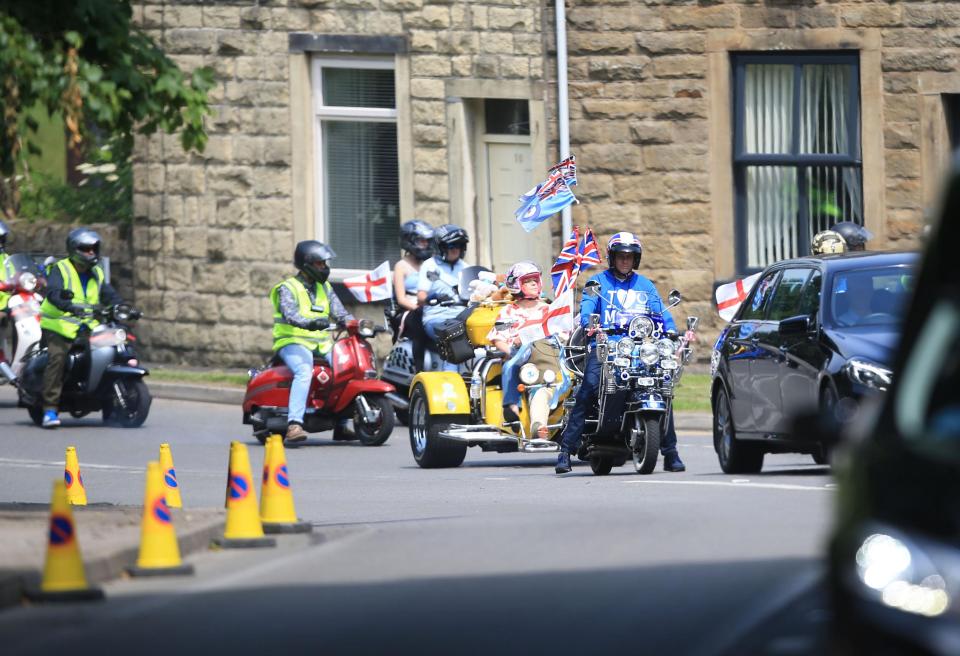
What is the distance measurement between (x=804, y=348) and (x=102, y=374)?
8.60 meters

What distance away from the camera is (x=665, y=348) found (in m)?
15.4

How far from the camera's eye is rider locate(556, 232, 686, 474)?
1548cm

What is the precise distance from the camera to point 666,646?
25.4 feet

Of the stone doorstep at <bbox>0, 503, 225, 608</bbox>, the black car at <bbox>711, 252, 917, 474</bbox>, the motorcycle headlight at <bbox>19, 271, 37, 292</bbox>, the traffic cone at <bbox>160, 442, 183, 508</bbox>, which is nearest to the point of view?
the stone doorstep at <bbox>0, 503, 225, 608</bbox>

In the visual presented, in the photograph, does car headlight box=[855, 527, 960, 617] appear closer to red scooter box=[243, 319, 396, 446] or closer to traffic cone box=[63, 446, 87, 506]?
traffic cone box=[63, 446, 87, 506]

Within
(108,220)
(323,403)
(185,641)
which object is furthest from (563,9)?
(185,641)

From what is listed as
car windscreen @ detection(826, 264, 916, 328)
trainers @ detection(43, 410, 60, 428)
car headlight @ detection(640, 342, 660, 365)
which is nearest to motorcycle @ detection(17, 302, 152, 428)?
trainers @ detection(43, 410, 60, 428)

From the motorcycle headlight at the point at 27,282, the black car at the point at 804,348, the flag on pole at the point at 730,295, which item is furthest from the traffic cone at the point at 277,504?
the motorcycle headlight at the point at 27,282

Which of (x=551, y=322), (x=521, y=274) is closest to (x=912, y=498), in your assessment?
(x=551, y=322)

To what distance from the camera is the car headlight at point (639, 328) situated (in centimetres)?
1534

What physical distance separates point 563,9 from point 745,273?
346 cm

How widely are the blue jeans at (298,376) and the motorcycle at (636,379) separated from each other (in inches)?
171

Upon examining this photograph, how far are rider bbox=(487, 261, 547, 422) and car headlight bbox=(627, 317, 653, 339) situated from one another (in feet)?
5.35

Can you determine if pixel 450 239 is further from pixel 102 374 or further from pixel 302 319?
pixel 102 374
